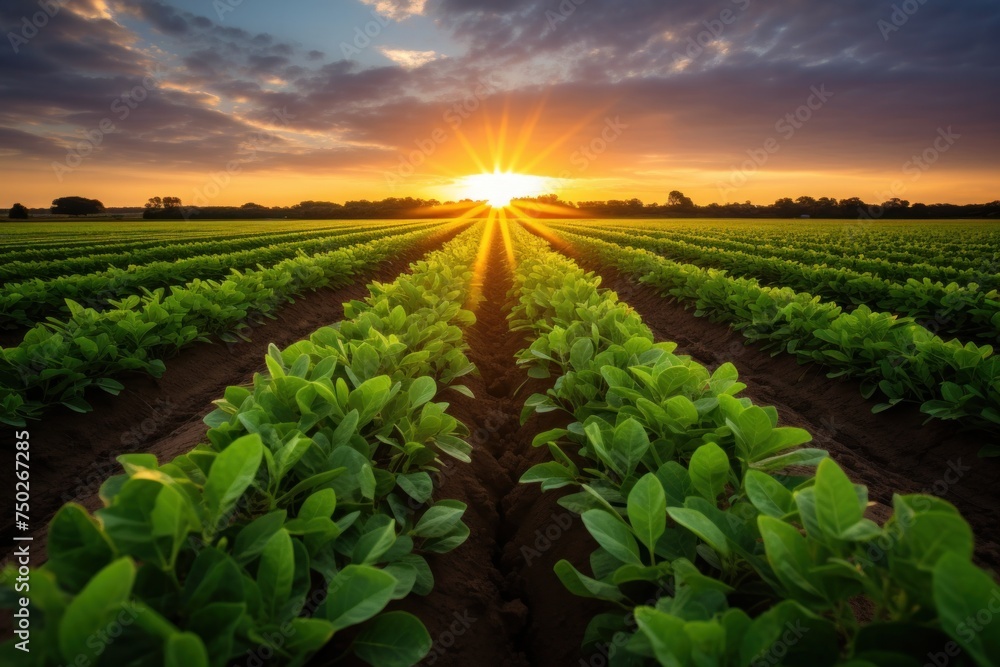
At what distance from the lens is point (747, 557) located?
3.92 feet

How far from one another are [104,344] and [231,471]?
428cm

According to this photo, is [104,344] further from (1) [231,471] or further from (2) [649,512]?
(2) [649,512]

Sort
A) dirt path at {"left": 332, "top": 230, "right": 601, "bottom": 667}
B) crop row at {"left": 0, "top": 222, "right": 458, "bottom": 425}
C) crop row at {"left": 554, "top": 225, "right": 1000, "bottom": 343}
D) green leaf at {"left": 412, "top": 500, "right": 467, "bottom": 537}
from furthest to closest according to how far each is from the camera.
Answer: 1. crop row at {"left": 554, "top": 225, "right": 1000, "bottom": 343}
2. crop row at {"left": 0, "top": 222, "right": 458, "bottom": 425}
3. dirt path at {"left": 332, "top": 230, "right": 601, "bottom": 667}
4. green leaf at {"left": 412, "top": 500, "right": 467, "bottom": 537}

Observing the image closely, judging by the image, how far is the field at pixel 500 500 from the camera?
2.96ft

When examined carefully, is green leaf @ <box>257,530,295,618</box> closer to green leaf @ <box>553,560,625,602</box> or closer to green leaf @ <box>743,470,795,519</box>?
green leaf @ <box>553,560,625,602</box>

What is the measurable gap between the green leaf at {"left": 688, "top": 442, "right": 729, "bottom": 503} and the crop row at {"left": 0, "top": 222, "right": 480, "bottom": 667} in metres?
0.82

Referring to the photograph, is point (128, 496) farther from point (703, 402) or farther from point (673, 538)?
point (703, 402)

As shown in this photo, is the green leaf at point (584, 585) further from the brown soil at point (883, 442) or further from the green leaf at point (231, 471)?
the brown soil at point (883, 442)

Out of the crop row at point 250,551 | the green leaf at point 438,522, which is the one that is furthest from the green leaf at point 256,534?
the green leaf at point 438,522

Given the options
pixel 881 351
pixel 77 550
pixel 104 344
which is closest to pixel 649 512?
pixel 77 550

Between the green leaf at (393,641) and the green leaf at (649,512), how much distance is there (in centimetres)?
62

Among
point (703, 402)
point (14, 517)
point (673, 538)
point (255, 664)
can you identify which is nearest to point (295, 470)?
point (255, 664)

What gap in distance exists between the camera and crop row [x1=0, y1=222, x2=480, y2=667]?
81cm

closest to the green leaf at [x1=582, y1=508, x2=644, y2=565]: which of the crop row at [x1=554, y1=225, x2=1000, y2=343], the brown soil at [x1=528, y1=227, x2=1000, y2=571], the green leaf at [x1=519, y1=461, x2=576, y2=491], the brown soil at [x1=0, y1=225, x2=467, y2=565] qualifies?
the green leaf at [x1=519, y1=461, x2=576, y2=491]
